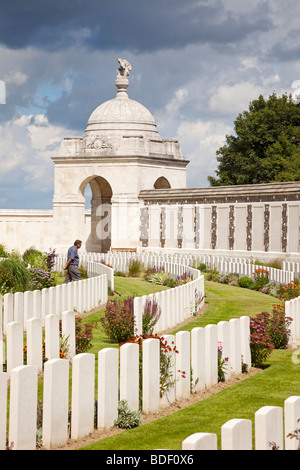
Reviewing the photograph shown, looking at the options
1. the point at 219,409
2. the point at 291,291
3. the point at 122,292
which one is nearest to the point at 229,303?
the point at 291,291

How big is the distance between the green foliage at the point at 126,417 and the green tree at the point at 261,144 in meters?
38.0

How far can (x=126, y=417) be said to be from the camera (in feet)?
26.8

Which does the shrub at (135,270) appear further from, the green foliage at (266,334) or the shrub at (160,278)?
the green foliage at (266,334)

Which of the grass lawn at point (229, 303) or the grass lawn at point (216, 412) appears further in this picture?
the grass lawn at point (229, 303)

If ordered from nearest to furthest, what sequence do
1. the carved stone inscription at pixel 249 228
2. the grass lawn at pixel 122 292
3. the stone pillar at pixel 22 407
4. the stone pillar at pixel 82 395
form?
the stone pillar at pixel 22 407 < the stone pillar at pixel 82 395 < the grass lawn at pixel 122 292 < the carved stone inscription at pixel 249 228

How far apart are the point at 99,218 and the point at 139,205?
18.3 ft

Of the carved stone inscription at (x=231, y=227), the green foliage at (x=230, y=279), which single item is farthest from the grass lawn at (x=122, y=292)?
the carved stone inscription at (x=231, y=227)

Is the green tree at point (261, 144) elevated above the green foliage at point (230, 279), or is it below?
above

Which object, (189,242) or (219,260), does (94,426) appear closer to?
A: (219,260)

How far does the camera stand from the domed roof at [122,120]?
41281 mm

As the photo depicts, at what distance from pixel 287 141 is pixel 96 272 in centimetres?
2440

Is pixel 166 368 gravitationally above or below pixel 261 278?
below

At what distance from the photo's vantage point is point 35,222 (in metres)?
43.5

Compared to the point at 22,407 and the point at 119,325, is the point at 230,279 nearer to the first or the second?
the point at 119,325
